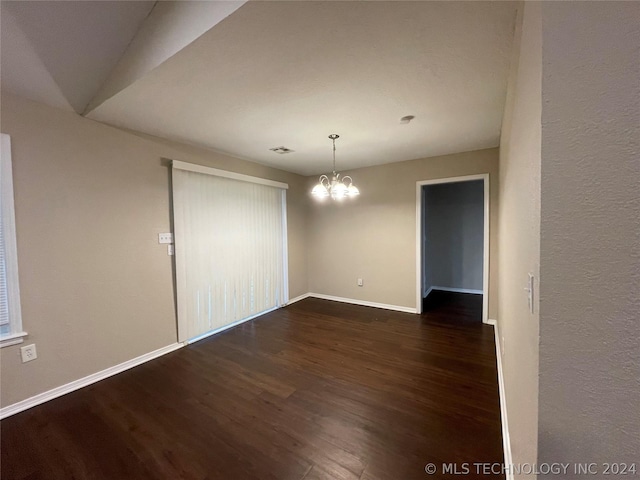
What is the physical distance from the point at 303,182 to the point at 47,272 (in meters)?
3.66

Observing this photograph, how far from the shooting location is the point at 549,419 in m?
0.65

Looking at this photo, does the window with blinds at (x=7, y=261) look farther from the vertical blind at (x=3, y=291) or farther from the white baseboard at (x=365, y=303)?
the white baseboard at (x=365, y=303)

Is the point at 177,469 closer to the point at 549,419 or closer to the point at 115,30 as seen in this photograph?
the point at 549,419

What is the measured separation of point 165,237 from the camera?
2840mm

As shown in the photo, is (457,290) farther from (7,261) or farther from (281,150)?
(7,261)

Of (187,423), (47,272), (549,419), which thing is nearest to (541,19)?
(549,419)

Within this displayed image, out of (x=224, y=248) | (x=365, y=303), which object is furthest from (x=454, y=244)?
(x=224, y=248)

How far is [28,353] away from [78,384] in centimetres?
47

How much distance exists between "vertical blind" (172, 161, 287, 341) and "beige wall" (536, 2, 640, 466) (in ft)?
10.4

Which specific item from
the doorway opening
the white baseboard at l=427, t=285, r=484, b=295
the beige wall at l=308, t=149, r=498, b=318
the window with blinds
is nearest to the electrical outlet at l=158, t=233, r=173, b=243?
the window with blinds

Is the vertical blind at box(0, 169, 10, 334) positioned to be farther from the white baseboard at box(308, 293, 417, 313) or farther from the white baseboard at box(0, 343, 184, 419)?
the white baseboard at box(308, 293, 417, 313)

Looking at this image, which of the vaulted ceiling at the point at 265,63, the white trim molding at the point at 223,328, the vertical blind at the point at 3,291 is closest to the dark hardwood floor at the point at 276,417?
the white trim molding at the point at 223,328

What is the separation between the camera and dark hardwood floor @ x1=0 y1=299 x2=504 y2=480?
4.84 ft

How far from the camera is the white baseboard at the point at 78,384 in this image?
1918 millimetres
